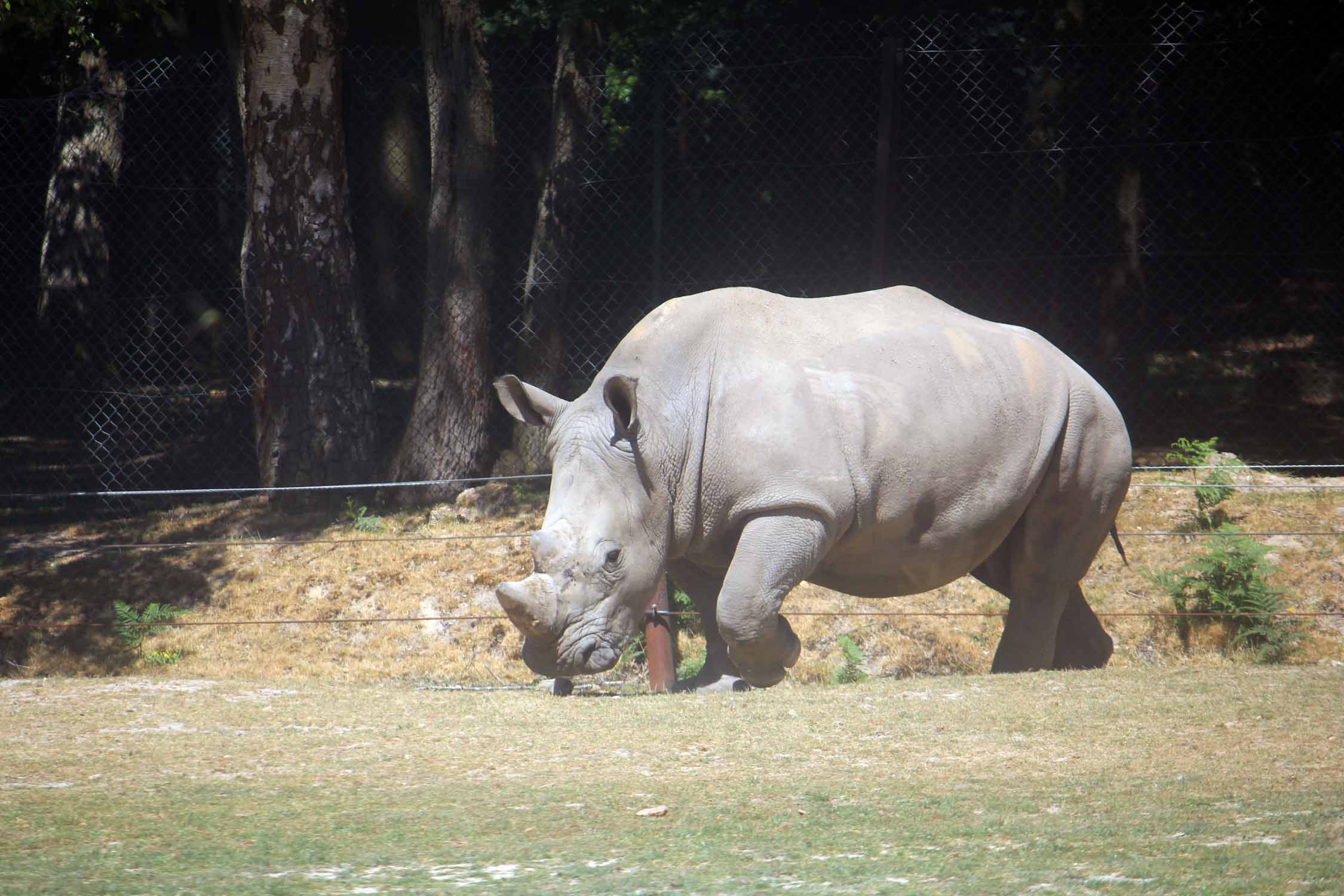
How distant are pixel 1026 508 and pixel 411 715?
9.90 ft

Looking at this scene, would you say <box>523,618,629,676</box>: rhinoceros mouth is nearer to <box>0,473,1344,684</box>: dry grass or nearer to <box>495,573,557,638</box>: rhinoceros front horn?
<box>495,573,557,638</box>: rhinoceros front horn

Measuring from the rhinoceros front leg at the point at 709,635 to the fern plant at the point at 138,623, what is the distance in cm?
356

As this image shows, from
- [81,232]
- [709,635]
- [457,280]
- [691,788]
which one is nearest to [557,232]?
[457,280]


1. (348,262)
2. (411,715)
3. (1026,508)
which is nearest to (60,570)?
(348,262)

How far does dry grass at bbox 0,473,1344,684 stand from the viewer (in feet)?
27.7

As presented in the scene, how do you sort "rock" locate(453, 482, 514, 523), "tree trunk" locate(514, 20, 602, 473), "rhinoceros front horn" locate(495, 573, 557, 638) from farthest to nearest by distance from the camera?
"tree trunk" locate(514, 20, 602, 473)
"rock" locate(453, 482, 514, 523)
"rhinoceros front horn" locate(495, 573, 557, 638)

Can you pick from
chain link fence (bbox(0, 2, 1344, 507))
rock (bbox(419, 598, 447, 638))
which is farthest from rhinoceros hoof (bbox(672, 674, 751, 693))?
chain link fence (bbox(0, 2, 1344, 507))

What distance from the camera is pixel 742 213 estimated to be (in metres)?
12.8

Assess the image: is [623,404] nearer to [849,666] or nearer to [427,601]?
[849,666]

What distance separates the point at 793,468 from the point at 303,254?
5.67 meters

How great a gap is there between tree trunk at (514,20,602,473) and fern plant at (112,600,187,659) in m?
2.88

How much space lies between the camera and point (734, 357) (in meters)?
6.43

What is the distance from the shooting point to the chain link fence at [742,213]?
11664 millimetres

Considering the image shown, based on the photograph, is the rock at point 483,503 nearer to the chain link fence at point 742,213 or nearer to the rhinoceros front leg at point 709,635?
the chain link fence at point 742,213
